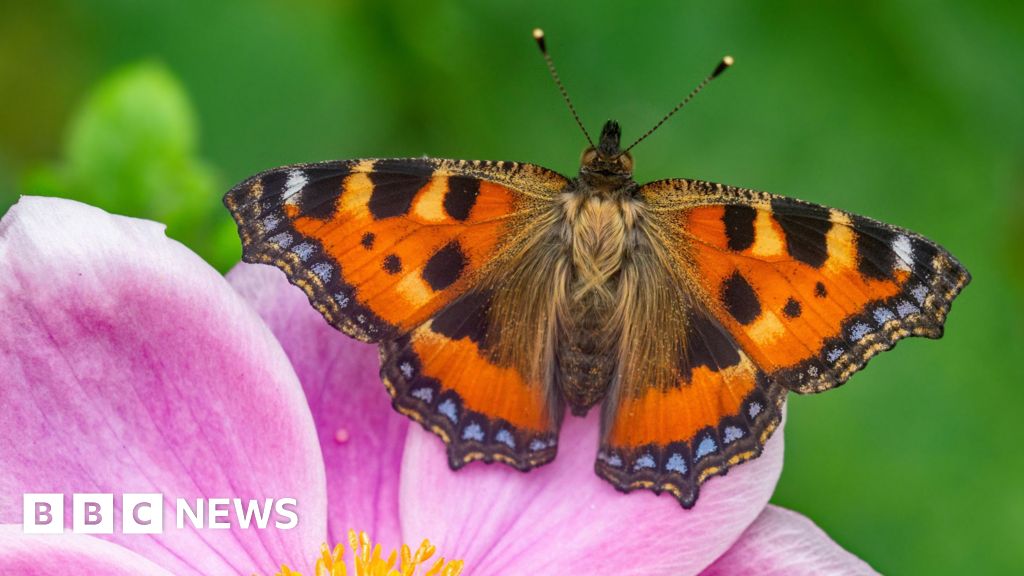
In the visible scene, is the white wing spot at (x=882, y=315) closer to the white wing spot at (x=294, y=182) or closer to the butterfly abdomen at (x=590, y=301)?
the butterfly abdomen at (x=590, y=301)

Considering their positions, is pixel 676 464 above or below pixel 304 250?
below

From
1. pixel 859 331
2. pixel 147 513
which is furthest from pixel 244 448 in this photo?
pixel 859 331

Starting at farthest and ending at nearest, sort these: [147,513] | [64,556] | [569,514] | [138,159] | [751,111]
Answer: [751,111], [138,159], [569,514], [147,513], [64,556]

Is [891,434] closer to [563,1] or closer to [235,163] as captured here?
[563,1]

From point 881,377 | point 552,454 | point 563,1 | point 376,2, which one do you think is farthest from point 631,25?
point 552,454

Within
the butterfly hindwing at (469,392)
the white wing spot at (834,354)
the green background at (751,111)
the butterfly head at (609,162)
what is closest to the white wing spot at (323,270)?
the butterfly hindwing at (469,392)

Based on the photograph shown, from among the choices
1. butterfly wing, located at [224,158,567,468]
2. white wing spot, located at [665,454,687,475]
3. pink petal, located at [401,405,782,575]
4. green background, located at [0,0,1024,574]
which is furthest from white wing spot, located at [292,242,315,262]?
green background, located at [0,0,1024,574]

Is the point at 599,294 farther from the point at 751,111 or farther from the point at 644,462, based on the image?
the point at 751,111
